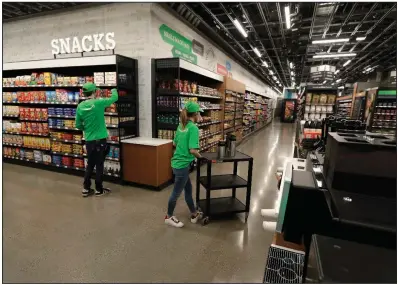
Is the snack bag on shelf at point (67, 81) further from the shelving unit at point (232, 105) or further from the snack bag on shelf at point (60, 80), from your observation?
the shelving unit at point (232, 105)

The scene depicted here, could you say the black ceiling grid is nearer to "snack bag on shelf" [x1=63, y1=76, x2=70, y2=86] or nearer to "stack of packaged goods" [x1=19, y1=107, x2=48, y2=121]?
"snack bag on shelf" [x1=63, y1=76, x2=70, y2=86]

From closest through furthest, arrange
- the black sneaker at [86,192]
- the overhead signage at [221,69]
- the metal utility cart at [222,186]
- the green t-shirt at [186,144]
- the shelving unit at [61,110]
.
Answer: the green t-shirt at [186,144]
the metal utility cart at [222,186]
the black sneaker at [86,192]
the shelving unit at [61,110]
the overhead signage at [221,69]

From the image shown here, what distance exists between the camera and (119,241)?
2773 millimetres

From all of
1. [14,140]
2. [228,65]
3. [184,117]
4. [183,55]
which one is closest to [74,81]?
[14,140]

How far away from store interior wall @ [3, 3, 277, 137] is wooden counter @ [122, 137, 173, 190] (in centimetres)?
67

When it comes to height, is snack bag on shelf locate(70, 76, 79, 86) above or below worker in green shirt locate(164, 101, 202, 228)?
above

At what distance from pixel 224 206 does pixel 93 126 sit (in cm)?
267

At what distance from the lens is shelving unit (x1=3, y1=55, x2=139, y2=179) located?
4551 millimetres

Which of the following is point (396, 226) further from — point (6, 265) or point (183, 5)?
point (183, 5)

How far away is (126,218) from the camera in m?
3.32

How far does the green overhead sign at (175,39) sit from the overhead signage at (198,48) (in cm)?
26

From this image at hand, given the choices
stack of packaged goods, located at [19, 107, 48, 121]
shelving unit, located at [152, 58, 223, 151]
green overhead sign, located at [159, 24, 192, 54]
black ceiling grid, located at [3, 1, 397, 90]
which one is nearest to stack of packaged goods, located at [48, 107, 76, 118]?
stack of packaged goods, located at [19, 107, 48, 121]

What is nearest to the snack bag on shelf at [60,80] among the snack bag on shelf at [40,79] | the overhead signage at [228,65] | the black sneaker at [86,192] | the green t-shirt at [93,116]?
the snack bag on shelf at [40,79]

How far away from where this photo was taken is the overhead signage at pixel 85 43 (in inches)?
195
